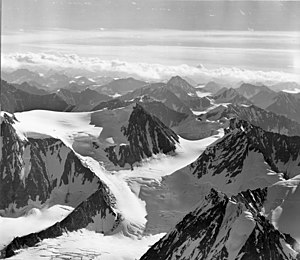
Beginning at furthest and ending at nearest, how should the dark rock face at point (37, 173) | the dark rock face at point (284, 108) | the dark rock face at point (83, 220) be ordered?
1. the dark rock face at point (284, 108)
2. the dark rock face at point (37, 173)
3. the dark rock face at point (83, 220)

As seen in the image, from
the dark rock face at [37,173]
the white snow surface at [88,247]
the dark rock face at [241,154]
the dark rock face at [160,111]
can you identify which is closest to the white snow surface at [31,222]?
the dark rock face at [37,173]

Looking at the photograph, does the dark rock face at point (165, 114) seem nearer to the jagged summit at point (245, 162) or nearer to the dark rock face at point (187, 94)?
the dark rock face at point (187, 94)

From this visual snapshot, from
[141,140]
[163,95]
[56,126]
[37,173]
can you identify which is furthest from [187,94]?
[37,173]

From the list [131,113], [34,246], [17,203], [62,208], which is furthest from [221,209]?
[131,113]

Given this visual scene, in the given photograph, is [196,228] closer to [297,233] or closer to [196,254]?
[196,254]

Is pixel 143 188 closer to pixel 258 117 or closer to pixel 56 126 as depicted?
pixel 56 126

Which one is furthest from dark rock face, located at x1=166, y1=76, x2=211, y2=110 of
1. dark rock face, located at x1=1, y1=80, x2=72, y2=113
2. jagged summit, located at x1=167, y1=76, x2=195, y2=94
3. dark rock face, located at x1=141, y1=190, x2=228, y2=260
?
dark rock face, located at x1=141, y1=190, x2=228, y2=260
